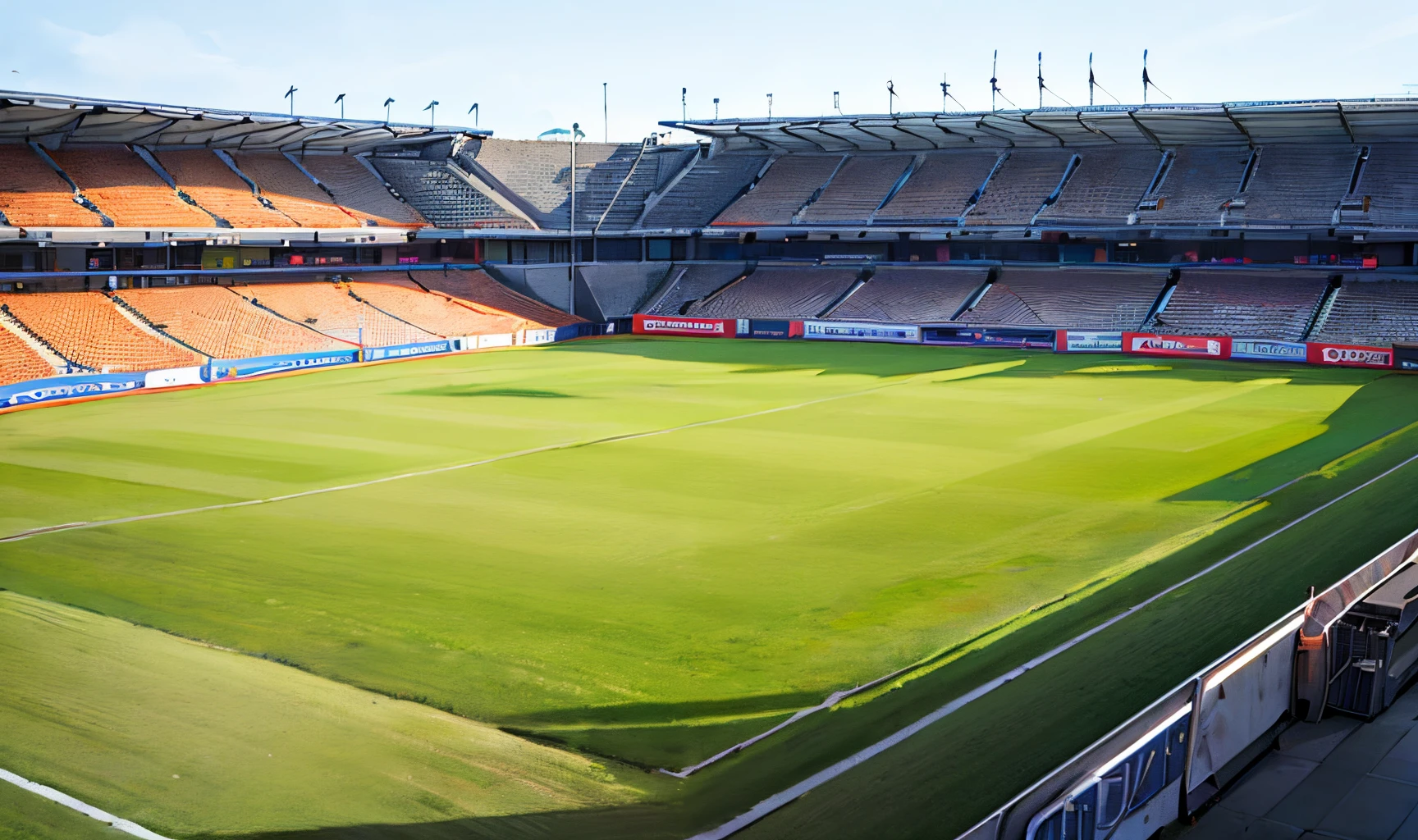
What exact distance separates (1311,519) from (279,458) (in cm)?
2316

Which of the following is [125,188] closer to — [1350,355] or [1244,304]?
[1244,304]

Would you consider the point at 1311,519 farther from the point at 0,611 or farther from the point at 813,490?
the point at 0,611

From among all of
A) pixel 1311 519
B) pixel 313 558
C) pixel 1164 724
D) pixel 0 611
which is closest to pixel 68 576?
pixel 0 611

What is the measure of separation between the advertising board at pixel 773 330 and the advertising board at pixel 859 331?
49cm

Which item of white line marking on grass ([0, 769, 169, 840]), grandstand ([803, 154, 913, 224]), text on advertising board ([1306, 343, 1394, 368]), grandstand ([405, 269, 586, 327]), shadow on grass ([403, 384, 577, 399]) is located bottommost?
white line marking on grass ([0, 769, 169, 840])

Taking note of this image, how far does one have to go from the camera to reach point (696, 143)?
75875mm

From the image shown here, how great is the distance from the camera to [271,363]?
47.9 metres

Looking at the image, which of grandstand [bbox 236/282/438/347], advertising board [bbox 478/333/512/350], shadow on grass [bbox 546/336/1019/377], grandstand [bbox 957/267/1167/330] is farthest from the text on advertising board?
grandstand [bbox 236/282/438/347]

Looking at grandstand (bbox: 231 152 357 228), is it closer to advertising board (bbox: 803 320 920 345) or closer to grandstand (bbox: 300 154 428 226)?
grandstand (bbox: 300 154 428 226)

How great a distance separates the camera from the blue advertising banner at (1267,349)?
49.3 m

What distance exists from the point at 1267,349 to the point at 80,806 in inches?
1965

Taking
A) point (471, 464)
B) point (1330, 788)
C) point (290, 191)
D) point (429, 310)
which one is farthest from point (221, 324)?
point (1330, 788)

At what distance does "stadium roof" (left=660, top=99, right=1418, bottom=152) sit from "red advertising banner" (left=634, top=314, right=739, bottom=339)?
11677 mm

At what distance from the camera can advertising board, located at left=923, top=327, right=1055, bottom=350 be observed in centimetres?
5656
